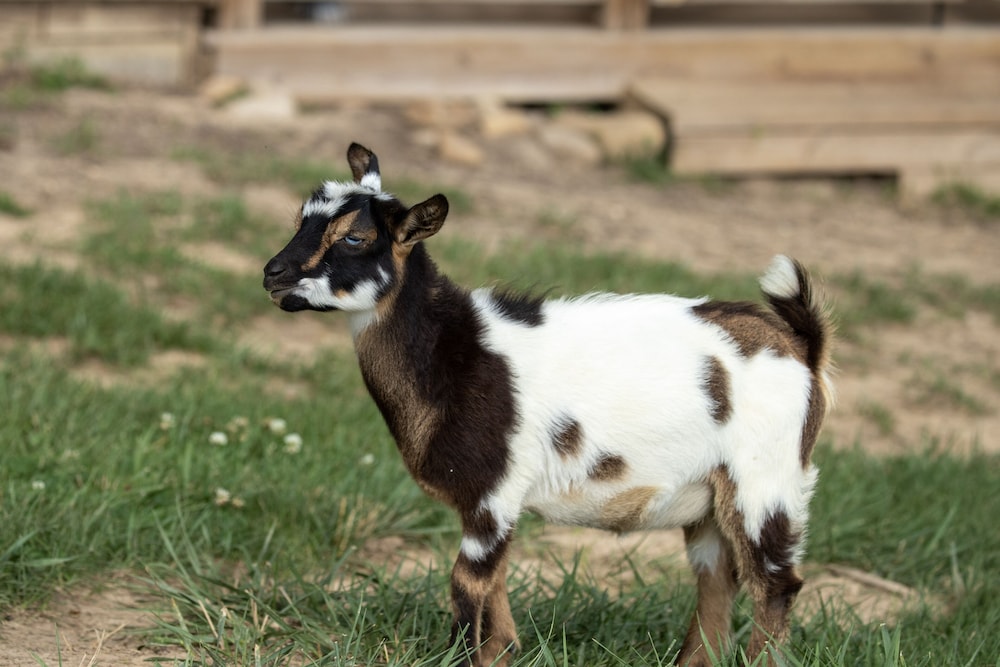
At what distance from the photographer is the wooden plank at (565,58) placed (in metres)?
11.5

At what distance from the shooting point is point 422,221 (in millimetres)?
3654

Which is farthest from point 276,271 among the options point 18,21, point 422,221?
point 18,21

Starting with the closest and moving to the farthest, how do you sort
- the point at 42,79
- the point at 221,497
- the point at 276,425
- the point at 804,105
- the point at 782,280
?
the point at 782,280
the point at 221,497
the point at 276,425
the point at 42,79
the point at 804,105

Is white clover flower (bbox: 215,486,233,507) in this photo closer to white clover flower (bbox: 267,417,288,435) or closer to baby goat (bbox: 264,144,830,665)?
white clover flower (bbox: 267,417,288,435)

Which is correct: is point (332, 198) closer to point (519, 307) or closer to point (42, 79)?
point (519, 307)

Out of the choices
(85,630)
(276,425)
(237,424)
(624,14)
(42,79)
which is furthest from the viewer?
(624,14)

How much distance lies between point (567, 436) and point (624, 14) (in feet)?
29.8

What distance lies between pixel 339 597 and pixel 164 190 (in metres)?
5.05

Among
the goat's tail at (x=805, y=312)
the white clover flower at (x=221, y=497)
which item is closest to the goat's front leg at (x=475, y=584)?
the goat's tail at (x=805, y=312)

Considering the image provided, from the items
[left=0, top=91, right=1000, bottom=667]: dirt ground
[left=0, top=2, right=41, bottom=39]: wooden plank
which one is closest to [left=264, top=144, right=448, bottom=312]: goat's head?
[left=0, top=91, right=1000, bottom=667]: dirt ground

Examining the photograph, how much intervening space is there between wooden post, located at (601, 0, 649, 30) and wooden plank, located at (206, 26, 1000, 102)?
0.32 ft

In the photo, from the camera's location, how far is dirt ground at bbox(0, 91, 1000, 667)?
305 inches

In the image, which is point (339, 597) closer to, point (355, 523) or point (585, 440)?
point (355, 523)

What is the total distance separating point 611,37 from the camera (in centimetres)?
1216
